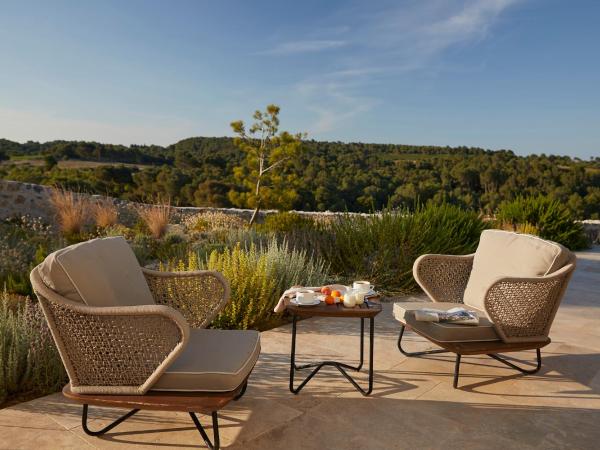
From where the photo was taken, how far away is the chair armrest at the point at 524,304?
296 centimetres

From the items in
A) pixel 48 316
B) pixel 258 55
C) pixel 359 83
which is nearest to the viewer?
pixel 48 316

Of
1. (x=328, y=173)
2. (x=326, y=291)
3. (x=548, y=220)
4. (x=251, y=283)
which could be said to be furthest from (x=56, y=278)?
(x=328, y=173)

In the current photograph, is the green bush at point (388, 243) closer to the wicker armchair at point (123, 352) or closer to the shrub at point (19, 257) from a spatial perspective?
the shrub at point (19, 257)

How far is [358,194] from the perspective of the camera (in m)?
20.0

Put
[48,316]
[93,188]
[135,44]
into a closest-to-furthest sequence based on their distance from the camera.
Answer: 1. [48,316]
2. [135,44]
3. [93,188]

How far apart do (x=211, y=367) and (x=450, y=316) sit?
1.64m

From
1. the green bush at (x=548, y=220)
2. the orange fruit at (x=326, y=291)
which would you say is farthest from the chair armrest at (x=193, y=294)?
the green bush at (x=548, y=220)

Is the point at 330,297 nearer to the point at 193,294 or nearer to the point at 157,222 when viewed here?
the point at 193,294

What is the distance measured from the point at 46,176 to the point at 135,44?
14.6 metres

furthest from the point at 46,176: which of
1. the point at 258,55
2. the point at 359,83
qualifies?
the point at 359,83

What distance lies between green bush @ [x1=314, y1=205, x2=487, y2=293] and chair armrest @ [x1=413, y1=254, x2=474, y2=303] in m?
1.99

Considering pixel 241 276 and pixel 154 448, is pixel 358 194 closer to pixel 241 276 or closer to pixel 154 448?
pixel 241 276

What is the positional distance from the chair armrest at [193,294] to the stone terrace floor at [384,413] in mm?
540

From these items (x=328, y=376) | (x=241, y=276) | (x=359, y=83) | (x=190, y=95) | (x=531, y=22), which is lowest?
(x=328, y=376)
